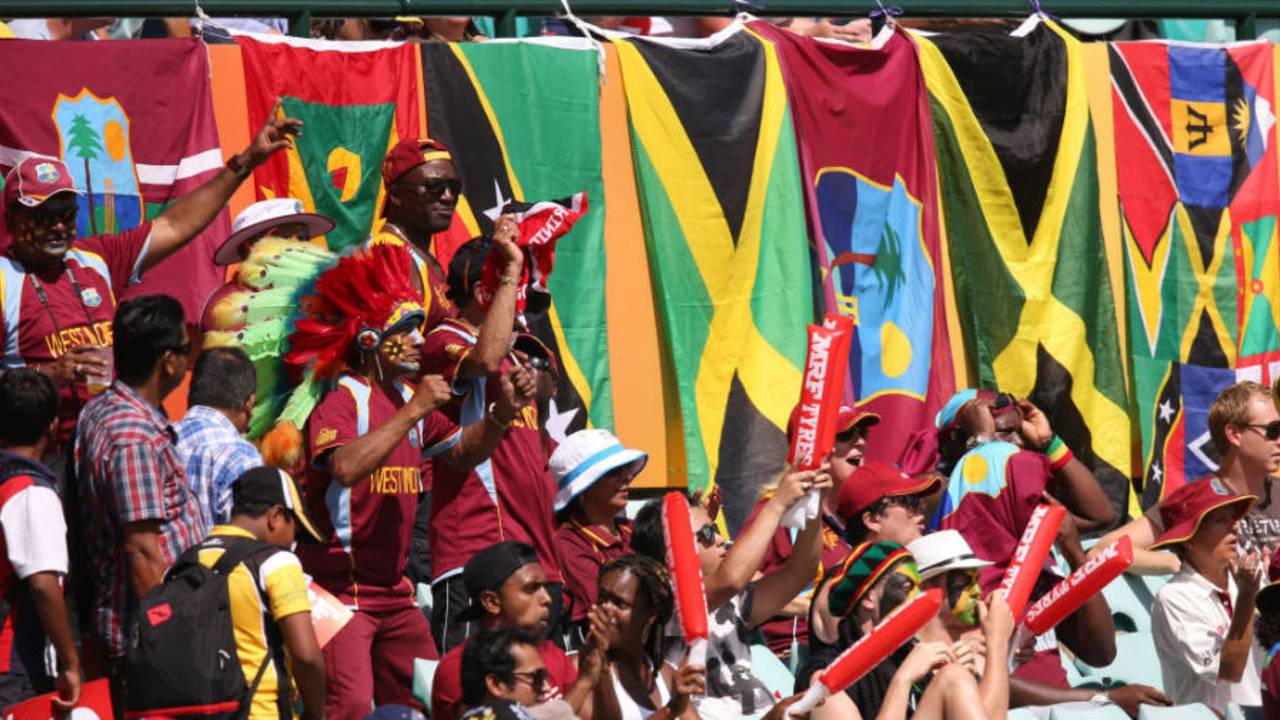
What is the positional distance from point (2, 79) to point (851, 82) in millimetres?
3557

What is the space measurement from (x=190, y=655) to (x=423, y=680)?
1.07 metres

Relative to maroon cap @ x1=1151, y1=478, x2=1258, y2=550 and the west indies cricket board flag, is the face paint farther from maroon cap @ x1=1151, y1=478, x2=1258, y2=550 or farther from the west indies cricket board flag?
the west indies cricket board flag

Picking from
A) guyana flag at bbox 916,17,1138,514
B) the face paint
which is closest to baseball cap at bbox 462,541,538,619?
the face paint

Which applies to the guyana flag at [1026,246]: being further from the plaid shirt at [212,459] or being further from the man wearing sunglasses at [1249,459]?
the plaid shirt at [212,459]

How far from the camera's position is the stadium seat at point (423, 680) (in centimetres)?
593

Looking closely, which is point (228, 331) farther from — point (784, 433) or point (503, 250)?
point (784, 433)

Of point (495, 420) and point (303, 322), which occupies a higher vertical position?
point (303, 322)

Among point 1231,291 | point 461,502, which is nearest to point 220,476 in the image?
point 461,502

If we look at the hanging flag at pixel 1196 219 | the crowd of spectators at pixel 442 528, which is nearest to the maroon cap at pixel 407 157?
the crowd of spectators at pixel 442 528

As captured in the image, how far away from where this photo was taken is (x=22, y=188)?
19.9ft

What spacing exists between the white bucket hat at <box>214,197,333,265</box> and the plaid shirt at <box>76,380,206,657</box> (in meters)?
1.64

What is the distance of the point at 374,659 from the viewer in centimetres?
628

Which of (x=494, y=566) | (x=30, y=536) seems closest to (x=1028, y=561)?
(x=494, y=566)

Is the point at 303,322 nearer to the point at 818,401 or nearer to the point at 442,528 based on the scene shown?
the point at 442,528
